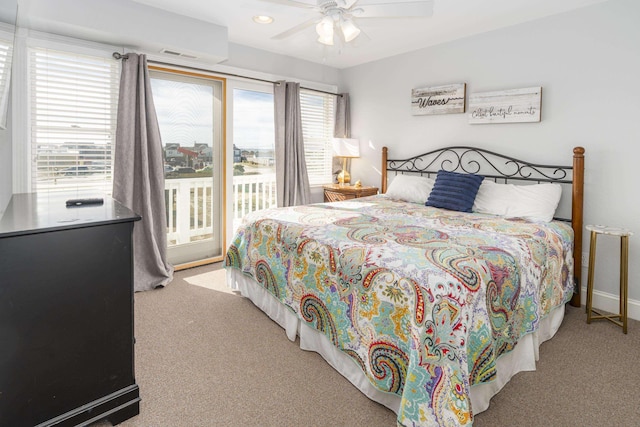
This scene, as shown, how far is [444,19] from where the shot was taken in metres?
3.33

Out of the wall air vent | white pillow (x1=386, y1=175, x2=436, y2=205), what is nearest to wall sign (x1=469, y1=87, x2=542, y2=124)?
white pillow (x1=386, y1=175, x2=436, y2=205)

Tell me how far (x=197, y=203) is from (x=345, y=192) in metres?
1.74

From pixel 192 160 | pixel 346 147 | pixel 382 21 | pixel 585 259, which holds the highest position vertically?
pixel 382 21

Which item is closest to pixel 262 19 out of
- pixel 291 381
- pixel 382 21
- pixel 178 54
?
pixel 178 54

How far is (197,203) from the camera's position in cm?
417

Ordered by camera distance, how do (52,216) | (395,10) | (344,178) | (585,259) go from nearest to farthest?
(52,216)
(395,10)
(585,259)
(344,178)

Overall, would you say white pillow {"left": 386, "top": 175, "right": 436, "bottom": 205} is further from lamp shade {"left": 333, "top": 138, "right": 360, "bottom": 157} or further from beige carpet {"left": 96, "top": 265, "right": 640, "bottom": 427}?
beige carpet {"left": 96, "top": 265, "right": 640, "bottom": 427}

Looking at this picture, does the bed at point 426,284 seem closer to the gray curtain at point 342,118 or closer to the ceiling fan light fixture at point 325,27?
the ceiling fan light fixture at point 325,27

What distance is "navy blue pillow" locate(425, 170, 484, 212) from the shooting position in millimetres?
3285

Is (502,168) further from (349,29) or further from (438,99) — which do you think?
(349,29)

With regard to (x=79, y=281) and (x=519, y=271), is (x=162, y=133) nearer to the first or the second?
(x=79, y=281)

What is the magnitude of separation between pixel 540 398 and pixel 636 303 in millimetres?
1665

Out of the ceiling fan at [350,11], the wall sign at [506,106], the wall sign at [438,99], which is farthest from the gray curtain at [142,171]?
the wall sign at [506,106]

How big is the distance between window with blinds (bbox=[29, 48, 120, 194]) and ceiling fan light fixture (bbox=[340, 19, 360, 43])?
212 centimetres
